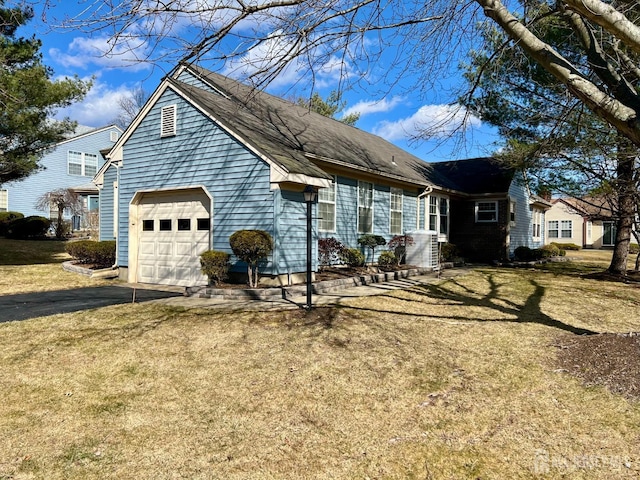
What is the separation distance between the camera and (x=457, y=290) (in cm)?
1071

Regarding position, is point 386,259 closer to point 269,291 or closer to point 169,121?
point 269,291

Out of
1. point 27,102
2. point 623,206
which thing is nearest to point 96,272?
point 27,102

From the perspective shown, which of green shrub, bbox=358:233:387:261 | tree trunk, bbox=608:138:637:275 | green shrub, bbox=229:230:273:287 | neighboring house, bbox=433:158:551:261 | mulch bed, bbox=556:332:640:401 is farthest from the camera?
neighboring house, bbox=433:158:551:261

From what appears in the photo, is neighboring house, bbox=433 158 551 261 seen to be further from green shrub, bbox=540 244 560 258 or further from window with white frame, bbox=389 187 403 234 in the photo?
window with white frame, bbox=389 187 403 234

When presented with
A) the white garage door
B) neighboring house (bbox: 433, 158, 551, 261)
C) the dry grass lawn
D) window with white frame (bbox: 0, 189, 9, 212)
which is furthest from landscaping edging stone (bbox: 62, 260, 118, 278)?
window with white frame (bbox: 0, 189, 9, 212)

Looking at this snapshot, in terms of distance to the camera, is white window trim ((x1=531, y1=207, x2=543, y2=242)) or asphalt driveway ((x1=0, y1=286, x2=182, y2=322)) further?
white window trim ((x1=531, y1=207, x2=543, y2=242))

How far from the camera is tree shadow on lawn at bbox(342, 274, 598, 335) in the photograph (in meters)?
7.47

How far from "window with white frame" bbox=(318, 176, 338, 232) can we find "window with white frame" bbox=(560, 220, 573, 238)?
35568 millimetres

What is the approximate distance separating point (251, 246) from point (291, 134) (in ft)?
15.9

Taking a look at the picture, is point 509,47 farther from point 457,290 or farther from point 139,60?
point 457,290

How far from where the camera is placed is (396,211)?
51.7ft

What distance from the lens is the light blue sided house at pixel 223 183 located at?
1003 centimetres

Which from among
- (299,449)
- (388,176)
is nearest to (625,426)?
(299,449)

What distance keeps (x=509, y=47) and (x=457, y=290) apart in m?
6.16
